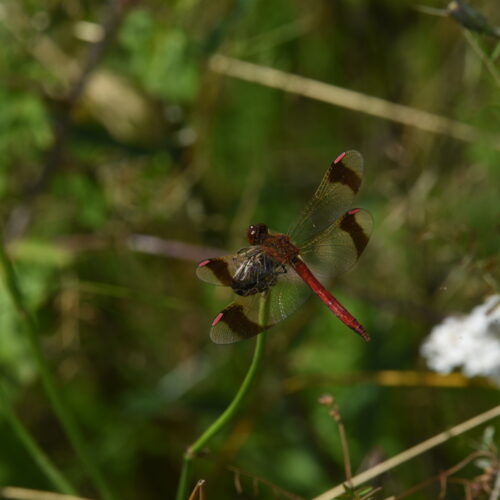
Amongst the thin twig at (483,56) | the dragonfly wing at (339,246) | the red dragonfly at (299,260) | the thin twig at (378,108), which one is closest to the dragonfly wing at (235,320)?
the red dragonfly at (299,260)

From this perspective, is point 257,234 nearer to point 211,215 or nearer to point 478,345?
point 478,345

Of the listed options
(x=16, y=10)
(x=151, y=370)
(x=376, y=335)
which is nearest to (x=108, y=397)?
(x=151, y=370)

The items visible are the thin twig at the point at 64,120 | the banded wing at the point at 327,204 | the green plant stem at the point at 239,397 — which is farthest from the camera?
the thin twig at the point at 64,120

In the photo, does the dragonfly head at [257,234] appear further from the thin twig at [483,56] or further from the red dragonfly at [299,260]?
the thin twig at [483,56]

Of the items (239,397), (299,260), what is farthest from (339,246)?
(239,397)

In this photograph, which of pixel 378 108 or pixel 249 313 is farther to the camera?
pixel 378 108

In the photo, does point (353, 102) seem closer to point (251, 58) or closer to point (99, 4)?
point (251, 58)
